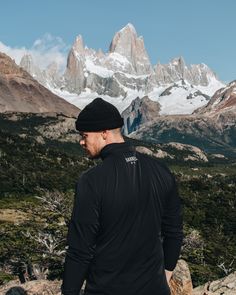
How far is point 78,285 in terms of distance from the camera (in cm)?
765

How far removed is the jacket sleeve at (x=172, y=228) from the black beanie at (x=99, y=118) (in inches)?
58.6

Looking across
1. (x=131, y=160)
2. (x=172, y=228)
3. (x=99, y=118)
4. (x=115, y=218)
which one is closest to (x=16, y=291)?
(x=172, y=228)

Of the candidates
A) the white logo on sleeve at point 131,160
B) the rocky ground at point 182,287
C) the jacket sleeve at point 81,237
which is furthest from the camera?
the rocky ground at point 182,287

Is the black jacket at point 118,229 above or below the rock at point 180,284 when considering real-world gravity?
above

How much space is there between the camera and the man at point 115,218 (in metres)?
7.64

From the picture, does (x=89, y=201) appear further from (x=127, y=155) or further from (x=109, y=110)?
(x=109, y=110)

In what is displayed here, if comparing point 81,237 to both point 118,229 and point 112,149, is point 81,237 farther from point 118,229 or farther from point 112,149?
point 112,149

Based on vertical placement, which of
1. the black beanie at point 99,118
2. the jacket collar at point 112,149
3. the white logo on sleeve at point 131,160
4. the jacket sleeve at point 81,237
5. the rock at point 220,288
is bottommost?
the rock at point 220,288

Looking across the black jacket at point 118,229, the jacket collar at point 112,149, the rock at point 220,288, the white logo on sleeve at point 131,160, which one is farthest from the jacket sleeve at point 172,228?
the rock at point 220,288

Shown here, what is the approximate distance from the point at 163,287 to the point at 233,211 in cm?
12875

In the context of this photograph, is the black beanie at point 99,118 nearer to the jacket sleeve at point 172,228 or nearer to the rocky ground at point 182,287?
the jacket sleeve at point 172,228

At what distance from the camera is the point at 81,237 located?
25.0ft

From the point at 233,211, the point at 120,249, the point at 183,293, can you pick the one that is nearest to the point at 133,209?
the point at 120,249

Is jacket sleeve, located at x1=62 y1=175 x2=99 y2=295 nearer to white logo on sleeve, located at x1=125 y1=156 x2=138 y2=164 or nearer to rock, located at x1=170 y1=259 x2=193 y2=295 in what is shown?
white logo on sleeve, located at x1=125 y1=156 x2=138 y2=164
